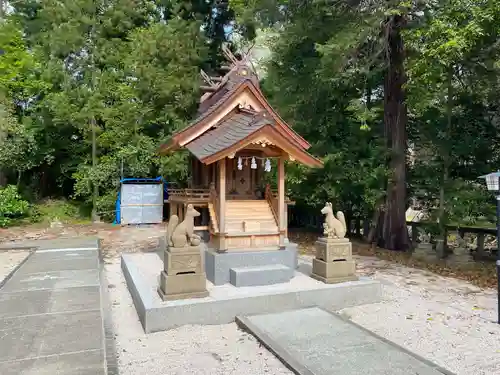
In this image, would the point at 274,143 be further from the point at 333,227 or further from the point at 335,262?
the point at 335,262

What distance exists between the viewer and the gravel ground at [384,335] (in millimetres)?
4684

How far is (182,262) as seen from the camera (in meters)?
6.38

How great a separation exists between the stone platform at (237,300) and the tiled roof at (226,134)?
2720mm

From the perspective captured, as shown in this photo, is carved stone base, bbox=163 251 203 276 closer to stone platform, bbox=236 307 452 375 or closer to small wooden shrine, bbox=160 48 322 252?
stone platform, bbox=236 307 452 375

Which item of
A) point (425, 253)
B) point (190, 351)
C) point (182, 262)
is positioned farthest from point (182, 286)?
point (425, 253)

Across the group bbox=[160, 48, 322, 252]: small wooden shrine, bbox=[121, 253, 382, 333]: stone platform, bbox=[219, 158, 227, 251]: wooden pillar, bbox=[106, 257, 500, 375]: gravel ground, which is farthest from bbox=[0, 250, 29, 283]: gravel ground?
bbox=[219, 158, 227, 251]: wooden pillar

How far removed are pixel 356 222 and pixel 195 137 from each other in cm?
937

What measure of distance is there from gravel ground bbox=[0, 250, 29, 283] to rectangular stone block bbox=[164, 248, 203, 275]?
5.41 meters

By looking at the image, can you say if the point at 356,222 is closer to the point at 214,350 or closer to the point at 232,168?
the point at 232,168

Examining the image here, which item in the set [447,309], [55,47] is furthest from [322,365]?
[55,47]

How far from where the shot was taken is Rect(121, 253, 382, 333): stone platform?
5949mm

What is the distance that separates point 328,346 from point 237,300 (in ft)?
6.08

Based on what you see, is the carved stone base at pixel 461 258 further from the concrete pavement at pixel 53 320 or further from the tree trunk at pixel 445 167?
the concrete pavement at pixel 53 320

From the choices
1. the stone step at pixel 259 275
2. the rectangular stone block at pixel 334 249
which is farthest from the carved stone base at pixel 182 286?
the rectangular stone block at pixel 334 249
